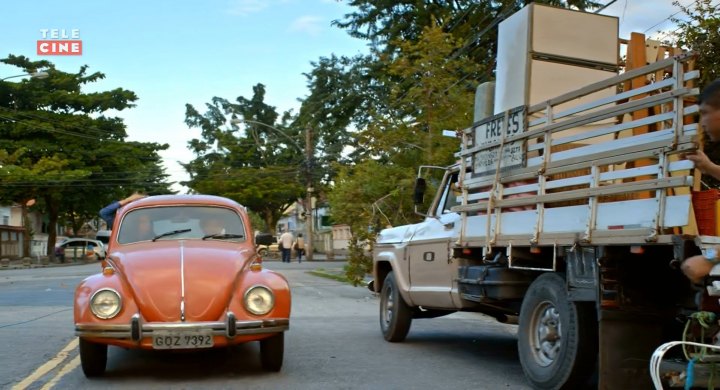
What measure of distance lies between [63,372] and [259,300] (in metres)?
2.04

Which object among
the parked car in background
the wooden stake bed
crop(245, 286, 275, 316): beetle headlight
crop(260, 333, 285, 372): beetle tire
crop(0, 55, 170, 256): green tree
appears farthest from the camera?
the parked car in background

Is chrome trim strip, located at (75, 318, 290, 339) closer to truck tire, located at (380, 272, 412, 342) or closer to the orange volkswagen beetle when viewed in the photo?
the orange volkswagen beetle

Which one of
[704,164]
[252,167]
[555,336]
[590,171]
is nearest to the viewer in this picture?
[704,164]

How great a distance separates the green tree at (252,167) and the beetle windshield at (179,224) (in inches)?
1834

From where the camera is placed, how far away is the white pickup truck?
5.00 metres

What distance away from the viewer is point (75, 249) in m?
50.8

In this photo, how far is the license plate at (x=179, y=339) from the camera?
6.45 meters

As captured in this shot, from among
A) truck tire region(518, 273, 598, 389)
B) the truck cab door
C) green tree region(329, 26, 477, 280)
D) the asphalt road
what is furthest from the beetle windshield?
green tree region(329, 26, 477, 280)

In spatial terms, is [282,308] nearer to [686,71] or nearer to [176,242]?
[176,242]

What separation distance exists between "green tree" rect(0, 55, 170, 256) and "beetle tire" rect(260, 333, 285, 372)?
4089cm

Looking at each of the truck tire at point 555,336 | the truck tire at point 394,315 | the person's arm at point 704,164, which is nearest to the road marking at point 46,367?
the truck tire at point 394,315

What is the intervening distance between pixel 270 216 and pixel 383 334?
54.5 metres

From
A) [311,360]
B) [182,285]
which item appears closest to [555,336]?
[311,360]

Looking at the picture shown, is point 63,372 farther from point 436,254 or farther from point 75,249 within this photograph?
point 75,249
